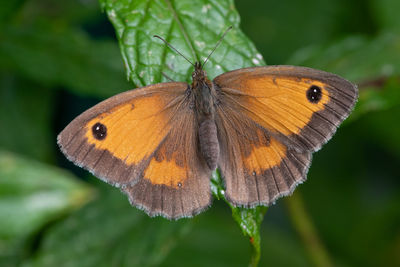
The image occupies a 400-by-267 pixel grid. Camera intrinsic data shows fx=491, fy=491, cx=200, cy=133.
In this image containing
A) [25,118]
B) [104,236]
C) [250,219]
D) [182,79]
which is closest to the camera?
[250,219]

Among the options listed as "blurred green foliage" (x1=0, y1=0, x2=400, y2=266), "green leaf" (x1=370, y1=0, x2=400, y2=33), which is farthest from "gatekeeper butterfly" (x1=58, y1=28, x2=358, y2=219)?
"green leaf" (x1=370, y1=0, x2=400, y2=33)

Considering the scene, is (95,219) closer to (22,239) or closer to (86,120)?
(22,239)

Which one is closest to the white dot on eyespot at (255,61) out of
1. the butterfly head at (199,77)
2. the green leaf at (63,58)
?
the butterfly head at (199,77)

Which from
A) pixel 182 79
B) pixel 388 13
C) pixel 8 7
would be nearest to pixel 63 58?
pixel 8 7

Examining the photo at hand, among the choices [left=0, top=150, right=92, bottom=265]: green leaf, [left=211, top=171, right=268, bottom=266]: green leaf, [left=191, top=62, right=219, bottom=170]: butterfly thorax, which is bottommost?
[left=0, top=150, right=92, bottom=265]: green leaf

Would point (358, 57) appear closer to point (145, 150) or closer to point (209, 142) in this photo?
point (209, 142)

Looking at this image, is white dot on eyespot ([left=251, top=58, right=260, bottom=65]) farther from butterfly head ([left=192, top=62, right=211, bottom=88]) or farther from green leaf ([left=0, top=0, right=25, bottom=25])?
green leaf ([left=0, top=0, right=25, bottom=25])

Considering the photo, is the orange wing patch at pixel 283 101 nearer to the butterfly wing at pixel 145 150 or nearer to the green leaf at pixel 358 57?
the butterfly wing at pixel 145 150
